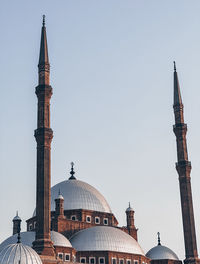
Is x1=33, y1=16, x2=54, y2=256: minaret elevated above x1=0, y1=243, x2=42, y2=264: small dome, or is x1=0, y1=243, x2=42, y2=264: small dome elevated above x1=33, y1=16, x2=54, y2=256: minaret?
x1=33, y1=16, x2=54, y2=256: minaret

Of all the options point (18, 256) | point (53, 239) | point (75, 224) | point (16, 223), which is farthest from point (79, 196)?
point (18, 256)

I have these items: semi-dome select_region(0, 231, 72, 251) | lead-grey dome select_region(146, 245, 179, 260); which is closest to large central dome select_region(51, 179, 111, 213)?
lead-grey dome select_region(146, 245, 179, 260)

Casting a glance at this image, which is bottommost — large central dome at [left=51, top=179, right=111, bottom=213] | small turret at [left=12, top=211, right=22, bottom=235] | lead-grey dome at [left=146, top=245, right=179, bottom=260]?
lead-grey dome at [left=146, top=245, right=179, bottom=260]

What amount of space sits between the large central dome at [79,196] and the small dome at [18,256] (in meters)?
24.5

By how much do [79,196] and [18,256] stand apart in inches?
1108

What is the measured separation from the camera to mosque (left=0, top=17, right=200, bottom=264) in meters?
44.6

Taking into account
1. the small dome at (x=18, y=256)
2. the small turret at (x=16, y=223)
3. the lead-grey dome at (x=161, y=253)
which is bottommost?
the small dome at (x=18, y=256)

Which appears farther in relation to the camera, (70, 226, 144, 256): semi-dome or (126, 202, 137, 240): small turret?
(126, 202, 137, 240): small turret

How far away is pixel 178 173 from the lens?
59.3 m

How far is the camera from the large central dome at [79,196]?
64.1m

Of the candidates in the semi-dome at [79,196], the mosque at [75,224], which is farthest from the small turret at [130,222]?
the semi-dome at [79,196]

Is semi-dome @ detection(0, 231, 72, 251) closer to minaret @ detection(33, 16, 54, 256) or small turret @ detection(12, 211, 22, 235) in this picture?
minaret @ detection(33, 16, 54, 256)

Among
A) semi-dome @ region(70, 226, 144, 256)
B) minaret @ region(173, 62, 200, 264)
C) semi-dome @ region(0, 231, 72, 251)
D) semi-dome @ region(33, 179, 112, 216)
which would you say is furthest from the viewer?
semi-dome @ region(33, 179, 112, 216)

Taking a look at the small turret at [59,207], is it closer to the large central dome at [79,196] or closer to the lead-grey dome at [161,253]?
the large central dome at [79,196]
